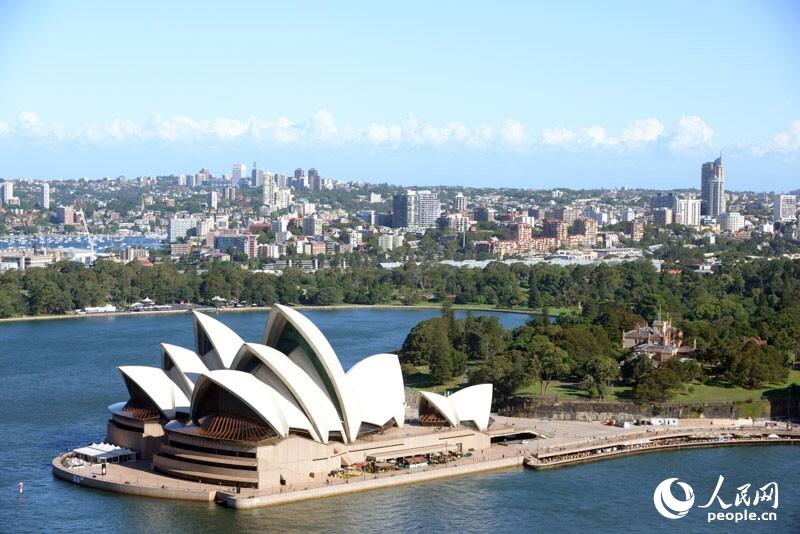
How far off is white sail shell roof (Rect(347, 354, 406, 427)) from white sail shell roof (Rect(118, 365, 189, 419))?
332 cm

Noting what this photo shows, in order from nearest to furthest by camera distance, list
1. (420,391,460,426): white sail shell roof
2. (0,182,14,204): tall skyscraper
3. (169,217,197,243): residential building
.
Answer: (420,391,460,426): white sail shell roof < (169,217,197,243): residential building < (0,182,14,204): tall skyscraper

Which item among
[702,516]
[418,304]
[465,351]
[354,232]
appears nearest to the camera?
[702,516]

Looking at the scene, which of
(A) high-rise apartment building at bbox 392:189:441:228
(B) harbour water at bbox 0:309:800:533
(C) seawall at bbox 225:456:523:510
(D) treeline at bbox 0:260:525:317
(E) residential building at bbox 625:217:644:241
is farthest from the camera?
(A) high-rise apartment building at bbox 392:189:441:228

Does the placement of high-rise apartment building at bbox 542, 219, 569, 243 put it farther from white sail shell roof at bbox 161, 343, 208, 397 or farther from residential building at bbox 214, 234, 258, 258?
white sail shell roof at bbox 161, 343, 208, 397

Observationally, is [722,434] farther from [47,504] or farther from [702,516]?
[47,504]

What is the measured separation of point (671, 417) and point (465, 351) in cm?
925

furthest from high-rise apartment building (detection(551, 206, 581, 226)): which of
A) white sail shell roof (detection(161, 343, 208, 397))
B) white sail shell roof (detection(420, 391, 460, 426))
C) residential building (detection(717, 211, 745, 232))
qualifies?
white sail shell roof (detection(161, 343, 208, 397))

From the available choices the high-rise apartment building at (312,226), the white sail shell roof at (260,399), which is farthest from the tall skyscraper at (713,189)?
the white sail shell roof at (260,399)

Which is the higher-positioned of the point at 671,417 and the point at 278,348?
the point at 278,348

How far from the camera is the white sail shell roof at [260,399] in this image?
22875mm

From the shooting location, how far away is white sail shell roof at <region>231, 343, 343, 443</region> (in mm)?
23500

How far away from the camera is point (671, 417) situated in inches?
1180

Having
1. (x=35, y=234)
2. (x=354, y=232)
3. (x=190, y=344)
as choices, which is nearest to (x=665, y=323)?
(x=190, y=344)

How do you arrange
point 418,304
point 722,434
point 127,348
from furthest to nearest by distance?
point 418,304 → point 127,348 → point 722,434
